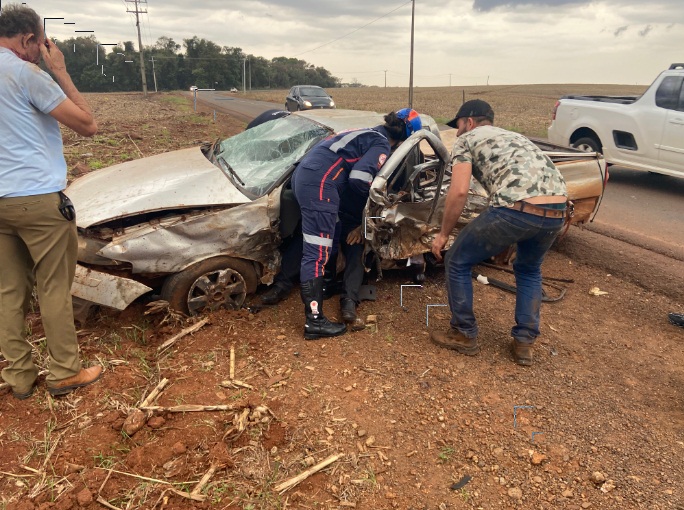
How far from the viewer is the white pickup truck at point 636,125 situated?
23.7ft

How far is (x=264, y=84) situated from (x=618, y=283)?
80249 mm

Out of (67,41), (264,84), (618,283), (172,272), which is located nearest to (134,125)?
(172,272)

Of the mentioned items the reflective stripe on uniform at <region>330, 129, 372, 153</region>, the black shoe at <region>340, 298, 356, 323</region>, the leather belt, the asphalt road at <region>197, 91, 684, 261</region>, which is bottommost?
the black shoe at <region>340, 298, 356, 323</region>

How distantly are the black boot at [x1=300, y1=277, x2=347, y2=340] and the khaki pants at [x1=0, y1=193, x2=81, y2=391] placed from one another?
4.78 feet

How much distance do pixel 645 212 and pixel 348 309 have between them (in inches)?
209

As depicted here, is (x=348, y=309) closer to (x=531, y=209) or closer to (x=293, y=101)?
(x=531, y=209)

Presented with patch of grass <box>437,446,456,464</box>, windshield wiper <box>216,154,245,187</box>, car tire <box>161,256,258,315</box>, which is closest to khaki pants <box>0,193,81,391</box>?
car tire <box>161,256,258,315</box>

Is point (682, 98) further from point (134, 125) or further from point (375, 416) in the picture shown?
point (134, 125)

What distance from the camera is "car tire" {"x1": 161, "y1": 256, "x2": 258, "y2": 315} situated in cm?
340

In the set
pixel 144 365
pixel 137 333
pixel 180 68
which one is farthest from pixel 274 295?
pixel 180 68

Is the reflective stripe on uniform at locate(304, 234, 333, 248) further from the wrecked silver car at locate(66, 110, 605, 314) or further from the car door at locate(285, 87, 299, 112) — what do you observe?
the car door at locate(285, 87, 299, 112)

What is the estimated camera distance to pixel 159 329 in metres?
3.42

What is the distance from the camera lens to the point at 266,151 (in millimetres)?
4168

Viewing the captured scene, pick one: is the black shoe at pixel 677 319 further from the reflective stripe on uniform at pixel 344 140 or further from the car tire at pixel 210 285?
the car tire at pixel 210 285
